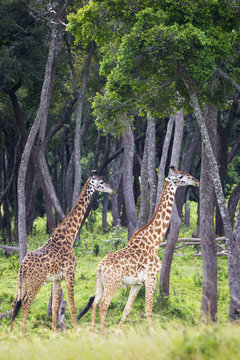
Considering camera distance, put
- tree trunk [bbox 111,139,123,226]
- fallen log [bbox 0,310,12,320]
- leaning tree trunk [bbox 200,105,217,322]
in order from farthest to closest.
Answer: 1. tree trunk [bbox 111,139,123,226]
2. fallen log [bbox 0,310,12,320]
3. leaning tree trunk [bbox 200,105,217,322]

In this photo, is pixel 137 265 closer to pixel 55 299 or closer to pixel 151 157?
pixel 55 299

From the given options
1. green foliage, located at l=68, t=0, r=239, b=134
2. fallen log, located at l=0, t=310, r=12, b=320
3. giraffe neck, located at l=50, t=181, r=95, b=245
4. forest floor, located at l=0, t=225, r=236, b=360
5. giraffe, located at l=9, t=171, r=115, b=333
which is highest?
green foliage, located at l=68, t=0, r=239, b=134

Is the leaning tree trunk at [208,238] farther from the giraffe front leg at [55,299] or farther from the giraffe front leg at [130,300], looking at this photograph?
the giraffe front leg at [55,299]

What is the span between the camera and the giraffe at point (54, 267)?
1195 centimetres

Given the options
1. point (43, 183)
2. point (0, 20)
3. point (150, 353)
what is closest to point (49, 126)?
point (0, 20)

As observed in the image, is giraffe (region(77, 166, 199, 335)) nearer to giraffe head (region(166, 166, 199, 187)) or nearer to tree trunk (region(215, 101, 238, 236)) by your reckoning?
giraffe head (region(166, 166, 199, 187))

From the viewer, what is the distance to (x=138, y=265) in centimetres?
1205

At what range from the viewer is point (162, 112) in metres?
15.0

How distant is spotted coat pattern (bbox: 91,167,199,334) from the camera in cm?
1170

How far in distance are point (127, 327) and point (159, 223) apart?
2.43 metres

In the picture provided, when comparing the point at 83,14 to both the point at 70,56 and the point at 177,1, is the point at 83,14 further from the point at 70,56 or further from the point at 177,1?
the point at 70,56

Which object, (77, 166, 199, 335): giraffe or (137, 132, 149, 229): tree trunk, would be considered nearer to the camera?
(77, 166, 199, 335): giraffe

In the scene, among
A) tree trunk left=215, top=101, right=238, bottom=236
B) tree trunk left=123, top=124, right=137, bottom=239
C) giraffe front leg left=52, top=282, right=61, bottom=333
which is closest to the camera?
giraffe front leg left=52, top=282, right=61, bottom=333

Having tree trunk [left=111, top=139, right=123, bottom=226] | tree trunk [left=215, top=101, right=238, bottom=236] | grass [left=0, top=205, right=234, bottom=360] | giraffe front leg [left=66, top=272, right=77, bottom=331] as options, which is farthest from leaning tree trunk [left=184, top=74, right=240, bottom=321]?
tree trunk [left=111, top=139, right=123, bottom=226]
